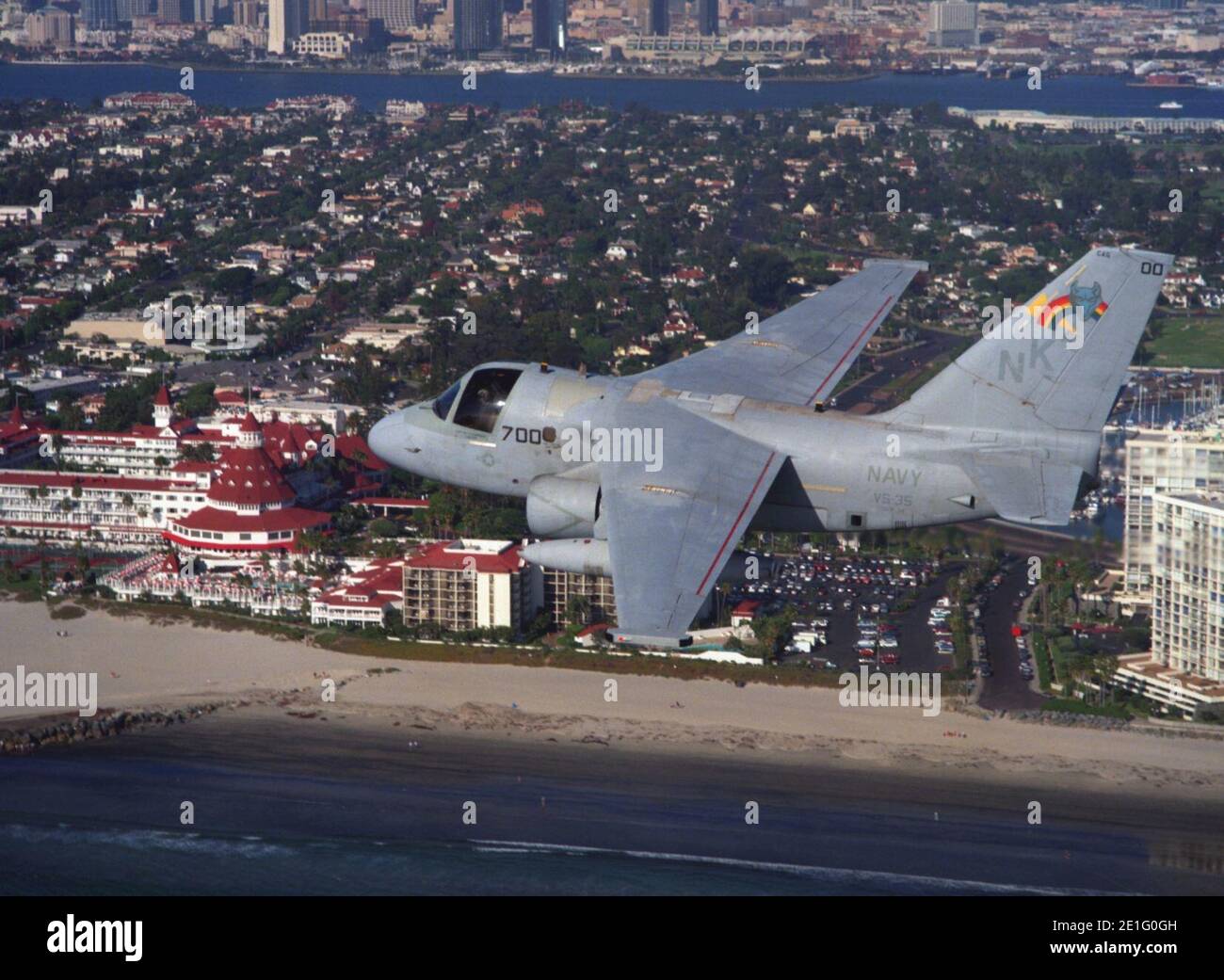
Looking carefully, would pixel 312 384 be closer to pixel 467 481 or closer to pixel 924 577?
pixel 924 577

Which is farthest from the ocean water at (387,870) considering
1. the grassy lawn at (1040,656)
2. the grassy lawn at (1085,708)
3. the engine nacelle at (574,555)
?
the engine nacelle at (574,555)

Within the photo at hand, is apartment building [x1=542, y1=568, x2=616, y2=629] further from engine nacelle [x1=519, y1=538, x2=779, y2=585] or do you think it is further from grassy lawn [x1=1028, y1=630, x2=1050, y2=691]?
engine nacelle [x1=519, y1=538, x2=779, y2=585]

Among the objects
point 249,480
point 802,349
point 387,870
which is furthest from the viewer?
point 249,480

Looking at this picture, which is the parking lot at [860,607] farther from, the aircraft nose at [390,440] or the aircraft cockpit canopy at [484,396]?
the aircraft cockpit canopy at [484,396]

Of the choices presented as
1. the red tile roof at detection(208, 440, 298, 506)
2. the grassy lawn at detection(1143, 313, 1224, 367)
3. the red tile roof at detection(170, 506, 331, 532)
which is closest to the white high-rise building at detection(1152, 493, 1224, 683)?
the red tile roof at detection(170, 506, 331, 532)

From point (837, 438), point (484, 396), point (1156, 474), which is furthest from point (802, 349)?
point (1156, 474)

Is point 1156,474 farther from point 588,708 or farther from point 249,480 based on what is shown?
point 249,480

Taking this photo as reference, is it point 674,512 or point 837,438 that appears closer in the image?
point 674,512

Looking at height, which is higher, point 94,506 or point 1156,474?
point 1156,474
